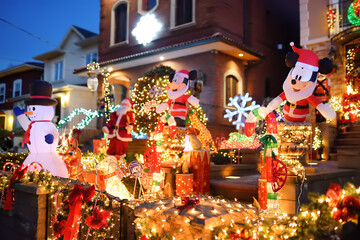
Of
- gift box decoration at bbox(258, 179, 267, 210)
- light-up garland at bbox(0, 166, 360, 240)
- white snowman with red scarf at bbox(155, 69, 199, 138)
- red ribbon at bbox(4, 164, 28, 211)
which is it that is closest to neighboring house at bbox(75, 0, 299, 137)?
white snowman with red scarf at bbox(155, 69, 199, 138)

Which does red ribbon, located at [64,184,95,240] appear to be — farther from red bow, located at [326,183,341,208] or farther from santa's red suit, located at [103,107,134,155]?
santa's red suit, located at [103,107,134,155]

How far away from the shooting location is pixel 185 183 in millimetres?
6312

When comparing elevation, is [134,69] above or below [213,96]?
above

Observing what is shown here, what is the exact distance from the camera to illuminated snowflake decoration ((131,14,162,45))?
60.2 feet

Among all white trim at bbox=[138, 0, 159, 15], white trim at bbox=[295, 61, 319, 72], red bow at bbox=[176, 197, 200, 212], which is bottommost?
red bow at bbox=[176, 197, 200, 212]

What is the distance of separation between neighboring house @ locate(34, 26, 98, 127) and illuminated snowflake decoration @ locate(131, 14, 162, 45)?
6.24m

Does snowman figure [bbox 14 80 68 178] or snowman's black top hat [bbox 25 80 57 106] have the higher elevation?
snowman's black top hat [bbox 25 80 57 106]

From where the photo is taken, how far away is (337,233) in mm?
2408

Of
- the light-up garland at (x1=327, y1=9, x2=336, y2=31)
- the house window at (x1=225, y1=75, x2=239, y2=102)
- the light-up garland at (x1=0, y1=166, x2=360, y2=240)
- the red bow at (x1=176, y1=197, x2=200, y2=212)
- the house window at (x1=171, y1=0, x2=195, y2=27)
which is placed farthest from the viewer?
the house window at (x1=171, y1=0, x2=195, y2=27)

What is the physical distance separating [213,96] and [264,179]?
10526 mm

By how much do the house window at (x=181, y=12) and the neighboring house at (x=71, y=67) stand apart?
28.8 ft

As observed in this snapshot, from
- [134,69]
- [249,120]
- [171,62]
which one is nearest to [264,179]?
[249,120]

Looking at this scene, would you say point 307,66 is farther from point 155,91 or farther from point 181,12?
point 181,12

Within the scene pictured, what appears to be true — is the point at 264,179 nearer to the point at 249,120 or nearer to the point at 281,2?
the point at 249,120
